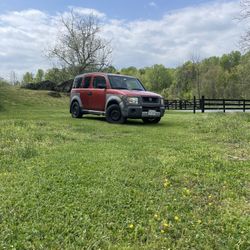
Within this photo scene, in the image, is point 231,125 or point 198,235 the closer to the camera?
point 198,235

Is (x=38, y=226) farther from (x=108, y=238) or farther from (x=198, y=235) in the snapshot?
(x=198, y=235)

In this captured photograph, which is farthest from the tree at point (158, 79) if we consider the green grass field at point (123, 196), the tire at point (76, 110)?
the green grass field at point (123, 196)

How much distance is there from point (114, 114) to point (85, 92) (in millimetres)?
2083

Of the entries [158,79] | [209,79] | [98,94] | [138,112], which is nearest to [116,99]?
[138,112]

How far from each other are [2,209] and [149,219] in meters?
1.51

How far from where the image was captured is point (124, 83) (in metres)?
12.5

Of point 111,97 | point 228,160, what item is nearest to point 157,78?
point 111,97

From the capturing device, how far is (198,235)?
299cm

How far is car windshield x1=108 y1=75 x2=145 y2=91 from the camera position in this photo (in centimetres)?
1236

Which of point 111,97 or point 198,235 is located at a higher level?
point 111,97

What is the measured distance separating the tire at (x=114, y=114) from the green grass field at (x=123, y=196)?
471 centimetres

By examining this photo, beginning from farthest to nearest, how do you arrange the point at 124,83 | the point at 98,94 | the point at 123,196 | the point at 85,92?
the point at 85,92 < the point at 98,94 < the point at 124,83 < the point at 123,196

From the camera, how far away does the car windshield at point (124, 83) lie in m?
12.4

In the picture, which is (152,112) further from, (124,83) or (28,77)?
(28,77)
